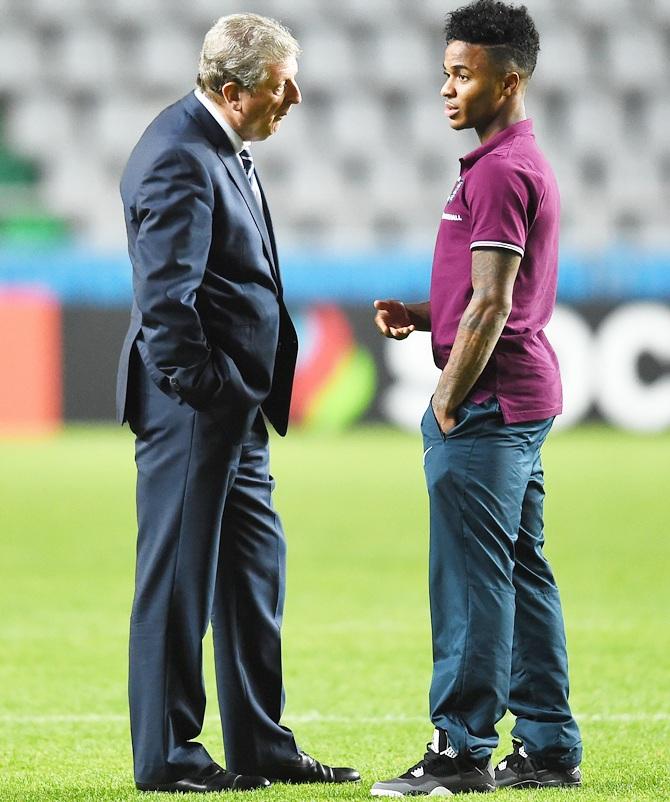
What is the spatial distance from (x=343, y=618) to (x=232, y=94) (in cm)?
316

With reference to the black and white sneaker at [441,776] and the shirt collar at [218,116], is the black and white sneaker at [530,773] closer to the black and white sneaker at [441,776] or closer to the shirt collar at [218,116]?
the black and white sneaker at [441,776]

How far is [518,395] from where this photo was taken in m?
3.43

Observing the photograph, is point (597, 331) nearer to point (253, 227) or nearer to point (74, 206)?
point (74, 206)

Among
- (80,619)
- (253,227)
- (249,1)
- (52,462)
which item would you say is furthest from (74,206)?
(253,227)

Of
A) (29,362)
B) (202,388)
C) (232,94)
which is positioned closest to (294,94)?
(232,94)

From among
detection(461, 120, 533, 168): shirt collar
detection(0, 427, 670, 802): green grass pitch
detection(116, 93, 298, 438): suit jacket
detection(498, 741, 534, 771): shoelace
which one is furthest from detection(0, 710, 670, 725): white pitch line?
detection(461, 120, 533, 168): shirt collar

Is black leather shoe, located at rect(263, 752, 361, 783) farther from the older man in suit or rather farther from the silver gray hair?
the silver gray hair

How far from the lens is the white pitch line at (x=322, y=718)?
4.36 m

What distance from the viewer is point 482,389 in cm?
341

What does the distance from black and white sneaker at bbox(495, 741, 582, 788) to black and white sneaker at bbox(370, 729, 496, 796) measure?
171 mm

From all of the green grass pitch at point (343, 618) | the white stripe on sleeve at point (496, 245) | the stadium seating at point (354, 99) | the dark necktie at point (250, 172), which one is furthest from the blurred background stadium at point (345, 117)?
the white stripe on sleeve at point (496, 245)

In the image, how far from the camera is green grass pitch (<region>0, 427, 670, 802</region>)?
155 inches

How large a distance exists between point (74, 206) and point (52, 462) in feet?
20.7

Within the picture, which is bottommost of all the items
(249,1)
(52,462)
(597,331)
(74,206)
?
(52,462)
